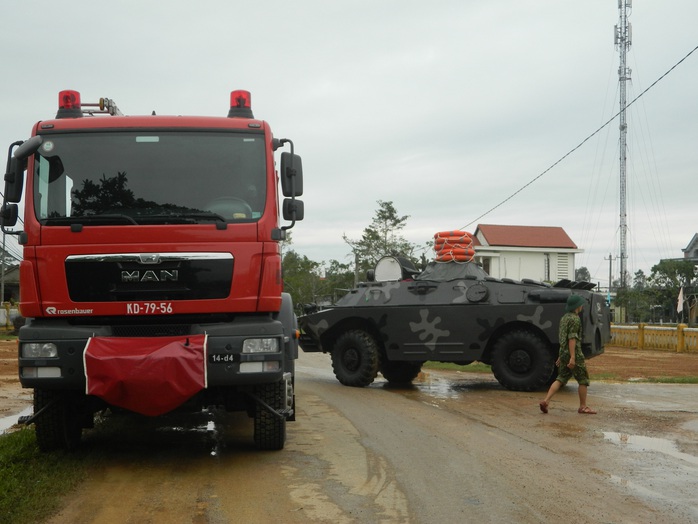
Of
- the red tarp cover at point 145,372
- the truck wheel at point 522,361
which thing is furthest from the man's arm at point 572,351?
the red tarp cover at point 145,372

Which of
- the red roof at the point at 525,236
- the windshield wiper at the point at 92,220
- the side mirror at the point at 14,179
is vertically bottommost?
the windshield wiper at the point at 92,220

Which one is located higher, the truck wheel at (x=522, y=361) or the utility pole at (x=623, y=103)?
the utility pole at (x=623, y=103)

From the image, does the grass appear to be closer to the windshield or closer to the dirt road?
the dirt road

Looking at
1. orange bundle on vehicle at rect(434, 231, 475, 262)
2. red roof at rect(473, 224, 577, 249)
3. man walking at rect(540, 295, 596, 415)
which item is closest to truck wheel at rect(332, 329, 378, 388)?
orange bundle on vehicle at rect(434, 231, 475, 262)

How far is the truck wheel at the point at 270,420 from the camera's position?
739 centimetres

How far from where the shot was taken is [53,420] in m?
7.36

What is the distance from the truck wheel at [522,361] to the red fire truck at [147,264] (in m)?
6.27

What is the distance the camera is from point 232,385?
7.11 metres

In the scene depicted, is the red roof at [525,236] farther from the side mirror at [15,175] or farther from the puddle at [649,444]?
the side mirror at [15,175]

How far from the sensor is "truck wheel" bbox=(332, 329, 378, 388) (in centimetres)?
1370

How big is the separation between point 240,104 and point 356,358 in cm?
677

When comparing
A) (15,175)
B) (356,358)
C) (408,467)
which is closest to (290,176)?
(15,175)

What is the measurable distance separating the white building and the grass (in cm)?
4067

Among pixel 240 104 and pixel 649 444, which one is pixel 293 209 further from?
pixel 649 444
